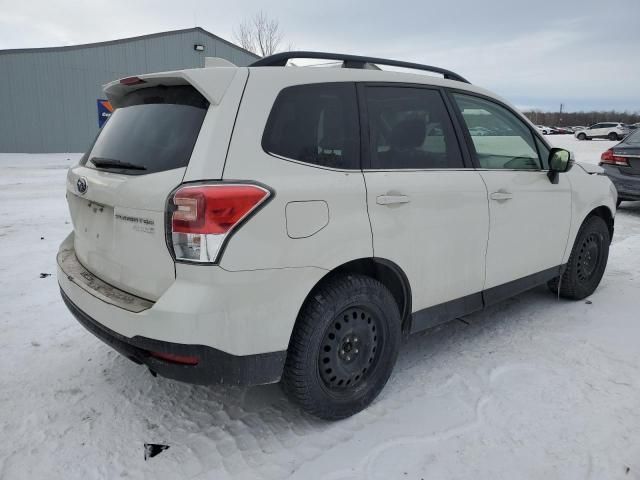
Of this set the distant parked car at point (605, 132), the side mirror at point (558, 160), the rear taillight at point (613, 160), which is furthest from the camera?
the distant parked car at point (605, 132)

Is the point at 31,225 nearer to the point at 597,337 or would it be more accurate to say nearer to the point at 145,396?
the point at 145,396

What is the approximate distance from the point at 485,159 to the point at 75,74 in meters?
21.9

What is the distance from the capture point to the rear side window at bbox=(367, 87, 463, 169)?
2756mm

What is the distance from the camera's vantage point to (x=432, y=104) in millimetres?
3133

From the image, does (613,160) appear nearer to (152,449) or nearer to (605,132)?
(152,449)

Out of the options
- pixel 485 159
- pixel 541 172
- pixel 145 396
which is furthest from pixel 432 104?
pixel 145 396

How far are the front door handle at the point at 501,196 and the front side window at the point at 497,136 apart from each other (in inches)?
8.0

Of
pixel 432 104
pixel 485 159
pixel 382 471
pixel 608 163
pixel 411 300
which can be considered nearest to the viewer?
pixel 382 471

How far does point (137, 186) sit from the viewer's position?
2.30 m

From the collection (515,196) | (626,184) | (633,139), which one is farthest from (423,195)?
(633,139)

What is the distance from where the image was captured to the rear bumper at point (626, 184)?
26.6 feet

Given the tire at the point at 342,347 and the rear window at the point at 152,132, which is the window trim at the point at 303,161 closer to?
the rear window at the point at 152,132

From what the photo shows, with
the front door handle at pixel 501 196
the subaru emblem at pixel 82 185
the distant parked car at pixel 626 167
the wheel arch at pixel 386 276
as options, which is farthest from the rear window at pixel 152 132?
the distant parked car at pixel 626 167

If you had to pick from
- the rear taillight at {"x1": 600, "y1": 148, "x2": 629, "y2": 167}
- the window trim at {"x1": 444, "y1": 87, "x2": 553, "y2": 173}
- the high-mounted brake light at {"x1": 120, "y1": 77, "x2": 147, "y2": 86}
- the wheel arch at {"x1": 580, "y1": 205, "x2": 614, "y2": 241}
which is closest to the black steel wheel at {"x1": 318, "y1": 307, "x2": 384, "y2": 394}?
the window trim at {"x1": 444, "y1": 87, "x2": 553, "y2": 173}
